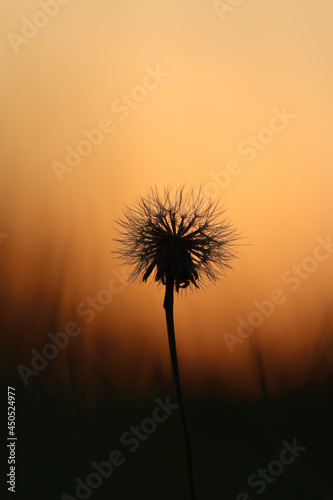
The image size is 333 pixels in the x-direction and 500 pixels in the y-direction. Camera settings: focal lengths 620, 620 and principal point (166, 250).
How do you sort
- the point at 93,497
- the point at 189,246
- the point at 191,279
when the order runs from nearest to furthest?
the point at 191,279
the point at 189,246
the point at 93,497

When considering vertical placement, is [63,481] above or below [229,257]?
below

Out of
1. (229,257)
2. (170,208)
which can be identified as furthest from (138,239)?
(229,257)

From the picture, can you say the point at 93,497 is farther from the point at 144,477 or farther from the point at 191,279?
the point at 191,279

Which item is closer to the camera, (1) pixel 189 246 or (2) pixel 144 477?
(1) pixel 189 246

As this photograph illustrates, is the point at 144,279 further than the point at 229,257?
No

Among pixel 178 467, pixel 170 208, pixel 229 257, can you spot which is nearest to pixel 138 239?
pixel 170 208

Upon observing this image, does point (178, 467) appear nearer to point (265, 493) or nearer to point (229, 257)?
point (265, 493)

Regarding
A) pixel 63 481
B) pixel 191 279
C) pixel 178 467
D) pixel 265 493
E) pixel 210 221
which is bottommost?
pixel 265 493

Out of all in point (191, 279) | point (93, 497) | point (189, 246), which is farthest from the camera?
point (93, 497)

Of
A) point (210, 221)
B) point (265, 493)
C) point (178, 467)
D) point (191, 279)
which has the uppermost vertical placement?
point (210, 221)
